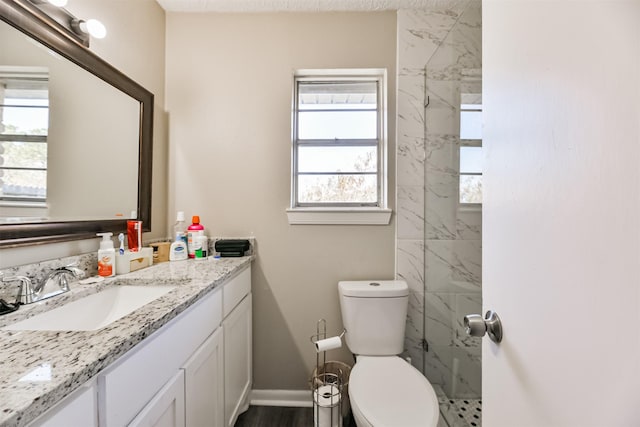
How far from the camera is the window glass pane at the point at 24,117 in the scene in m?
0.89

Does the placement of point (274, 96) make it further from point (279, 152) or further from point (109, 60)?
point (109, 60)

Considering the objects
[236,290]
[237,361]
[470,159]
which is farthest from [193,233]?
[470,159]

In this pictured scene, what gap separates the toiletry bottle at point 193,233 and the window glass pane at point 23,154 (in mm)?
711

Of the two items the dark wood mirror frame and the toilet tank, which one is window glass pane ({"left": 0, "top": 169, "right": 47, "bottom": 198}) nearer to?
the dark wood mirror frame

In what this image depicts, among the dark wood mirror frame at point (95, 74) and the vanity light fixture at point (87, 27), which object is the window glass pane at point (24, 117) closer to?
the dark wood mirror frame at point (95, 74)

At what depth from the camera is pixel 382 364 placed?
1368 millimetres

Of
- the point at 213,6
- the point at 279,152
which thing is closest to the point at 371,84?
the point at 279,152

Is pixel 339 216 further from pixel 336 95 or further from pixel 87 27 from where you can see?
pixel 87 27

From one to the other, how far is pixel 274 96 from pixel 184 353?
1.45 metres

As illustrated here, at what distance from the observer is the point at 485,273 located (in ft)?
2.28

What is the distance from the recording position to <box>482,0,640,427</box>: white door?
358mm

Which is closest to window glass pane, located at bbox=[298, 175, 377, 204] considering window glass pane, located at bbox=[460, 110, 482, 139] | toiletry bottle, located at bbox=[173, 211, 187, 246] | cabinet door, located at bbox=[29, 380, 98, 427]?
window glass pane, located at bbox=[460, 110, 482, 139]

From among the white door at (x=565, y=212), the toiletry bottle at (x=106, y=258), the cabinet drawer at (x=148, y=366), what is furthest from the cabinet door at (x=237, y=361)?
the white door at (x=565, y=212)

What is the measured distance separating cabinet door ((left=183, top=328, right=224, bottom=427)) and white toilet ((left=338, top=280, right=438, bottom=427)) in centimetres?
57
